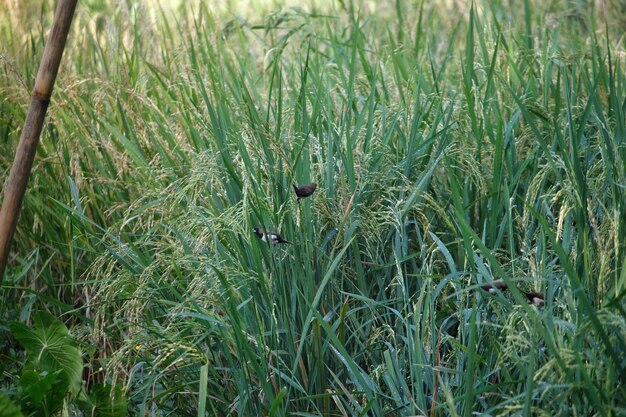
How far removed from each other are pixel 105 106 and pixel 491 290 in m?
1.94

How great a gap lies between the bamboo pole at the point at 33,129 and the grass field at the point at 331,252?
0.41 m

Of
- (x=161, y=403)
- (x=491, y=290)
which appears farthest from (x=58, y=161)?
(x=491, y=290)

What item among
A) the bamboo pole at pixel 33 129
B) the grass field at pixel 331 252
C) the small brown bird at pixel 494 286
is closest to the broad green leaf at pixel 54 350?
the grass field at pixel 331 252

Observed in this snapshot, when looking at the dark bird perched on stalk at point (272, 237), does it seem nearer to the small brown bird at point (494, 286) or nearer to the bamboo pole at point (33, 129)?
the small brown bird at point (494, 286)

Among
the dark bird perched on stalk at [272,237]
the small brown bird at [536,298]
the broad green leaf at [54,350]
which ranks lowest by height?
the broad green leaf at [54,350]

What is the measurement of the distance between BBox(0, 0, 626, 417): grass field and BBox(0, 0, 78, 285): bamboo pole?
41cm

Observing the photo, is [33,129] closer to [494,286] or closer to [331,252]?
[331,252]

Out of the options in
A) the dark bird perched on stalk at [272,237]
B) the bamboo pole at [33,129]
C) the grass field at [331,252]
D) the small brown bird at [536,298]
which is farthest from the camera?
the dark bird perched on stalk at [272,237]

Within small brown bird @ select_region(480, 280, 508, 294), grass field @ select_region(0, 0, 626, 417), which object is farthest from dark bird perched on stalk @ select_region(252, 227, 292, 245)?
small brown bird @ select_region(480, 280, 508, 294)

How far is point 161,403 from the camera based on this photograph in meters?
2.20

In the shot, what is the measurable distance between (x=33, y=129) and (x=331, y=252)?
80 centimetres

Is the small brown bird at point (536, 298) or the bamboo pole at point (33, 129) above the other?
the bamboo pole at point (33, 129)

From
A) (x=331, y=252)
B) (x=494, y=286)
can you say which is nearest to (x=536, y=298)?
(x=494, y=286)

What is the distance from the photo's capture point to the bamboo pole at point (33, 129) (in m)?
1.70
